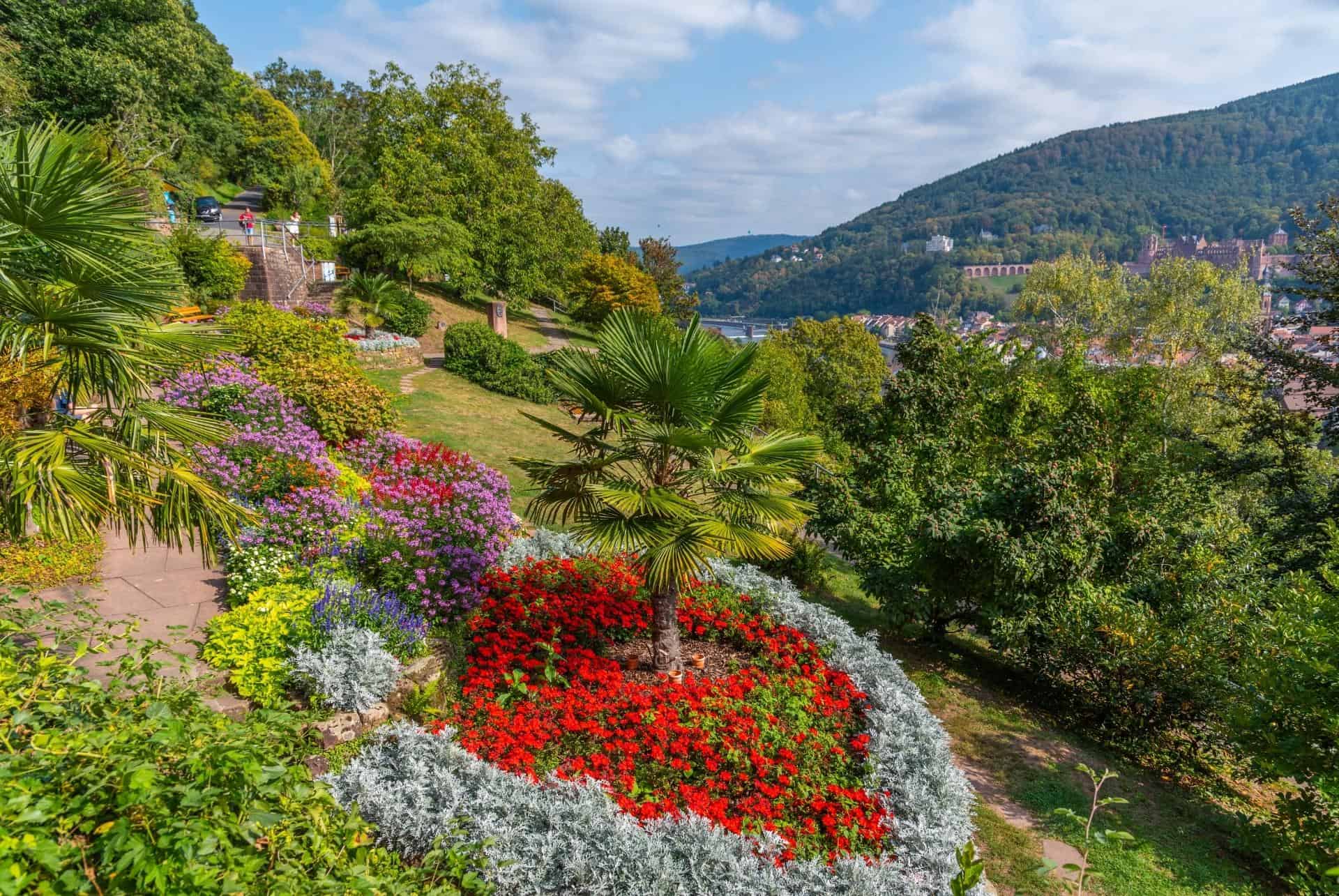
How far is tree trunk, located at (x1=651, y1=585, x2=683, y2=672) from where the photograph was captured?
19.2 ft

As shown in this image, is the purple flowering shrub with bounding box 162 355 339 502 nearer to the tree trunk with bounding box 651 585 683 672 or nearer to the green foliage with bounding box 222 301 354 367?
the green foliage with bounding box 222 301 354 367

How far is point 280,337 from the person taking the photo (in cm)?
1101

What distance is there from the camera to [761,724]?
530 cm

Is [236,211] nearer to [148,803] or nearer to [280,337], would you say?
[280,337]

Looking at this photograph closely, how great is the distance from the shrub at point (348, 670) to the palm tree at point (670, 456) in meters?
1.65

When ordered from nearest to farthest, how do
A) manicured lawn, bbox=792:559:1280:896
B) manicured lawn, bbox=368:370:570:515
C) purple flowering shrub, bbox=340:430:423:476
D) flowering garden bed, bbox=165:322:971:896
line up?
flowering garden bed, bbox=165:322:971:896 < manicured lawn, bbox=792:559:1280:896 < purple flowering shrub, bbox=340:430:423:476 < manicured lawn, bbox=368:370:570:515

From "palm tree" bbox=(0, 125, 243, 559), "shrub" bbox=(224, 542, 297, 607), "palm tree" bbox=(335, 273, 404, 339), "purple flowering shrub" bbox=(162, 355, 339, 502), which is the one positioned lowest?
"shrub" bbox=(224, 542, 297, 607)

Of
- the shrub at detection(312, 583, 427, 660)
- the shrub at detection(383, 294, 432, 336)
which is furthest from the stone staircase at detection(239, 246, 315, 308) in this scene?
the shrub at detection(312, 583, 427, 660)

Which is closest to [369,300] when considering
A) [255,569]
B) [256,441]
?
[256,441]

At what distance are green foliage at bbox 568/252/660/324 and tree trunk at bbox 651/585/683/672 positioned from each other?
87.4ft

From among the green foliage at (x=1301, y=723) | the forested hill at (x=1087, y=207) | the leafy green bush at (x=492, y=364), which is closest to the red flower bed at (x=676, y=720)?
the green foliage at (x=1301, y=723)

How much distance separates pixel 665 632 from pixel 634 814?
175cm

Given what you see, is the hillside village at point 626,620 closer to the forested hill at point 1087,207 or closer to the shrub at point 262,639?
the shrub at point 262,639

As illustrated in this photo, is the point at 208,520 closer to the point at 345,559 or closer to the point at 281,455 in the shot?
the point at 345,559
